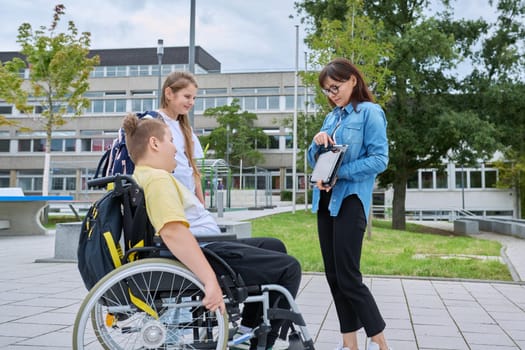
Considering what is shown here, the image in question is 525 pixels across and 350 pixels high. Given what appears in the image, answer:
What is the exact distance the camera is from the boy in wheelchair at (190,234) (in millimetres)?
2219

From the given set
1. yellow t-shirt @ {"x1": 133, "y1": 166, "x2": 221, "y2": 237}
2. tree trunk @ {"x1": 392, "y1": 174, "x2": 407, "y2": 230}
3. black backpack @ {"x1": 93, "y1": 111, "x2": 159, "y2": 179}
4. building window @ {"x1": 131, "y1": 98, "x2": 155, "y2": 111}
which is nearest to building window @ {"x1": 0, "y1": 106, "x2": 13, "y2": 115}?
building window @ {"x1": 131, "y1": 98, "x2": 155, "y2": 111}

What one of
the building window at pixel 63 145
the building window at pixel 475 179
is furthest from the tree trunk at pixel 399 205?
the building window at pixel 63 145

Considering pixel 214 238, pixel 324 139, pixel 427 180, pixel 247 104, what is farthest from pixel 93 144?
pixel 214 238

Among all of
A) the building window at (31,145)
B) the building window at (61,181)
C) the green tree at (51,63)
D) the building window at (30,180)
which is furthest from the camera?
the building window at (31,145)

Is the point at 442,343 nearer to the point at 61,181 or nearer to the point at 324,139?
the point at 324,139

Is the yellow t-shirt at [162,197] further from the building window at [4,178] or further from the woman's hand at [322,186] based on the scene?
the building window at [4,178]

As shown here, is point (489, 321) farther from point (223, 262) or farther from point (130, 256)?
point (130, 256)

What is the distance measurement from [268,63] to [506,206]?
23669mm

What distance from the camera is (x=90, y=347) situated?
328cm

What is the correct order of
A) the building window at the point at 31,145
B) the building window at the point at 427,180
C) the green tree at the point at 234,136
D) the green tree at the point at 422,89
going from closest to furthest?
the green tree at the point at 422,89, the green tree at the point at 234,136, the building window at the point at 427,180, the building window at the point at 31,145

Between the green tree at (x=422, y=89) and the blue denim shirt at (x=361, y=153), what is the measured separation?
1475cm

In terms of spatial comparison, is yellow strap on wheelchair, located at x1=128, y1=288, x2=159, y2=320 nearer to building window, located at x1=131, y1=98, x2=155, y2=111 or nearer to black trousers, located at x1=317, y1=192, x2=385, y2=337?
black trousers, located at x1=317, y1=192, x2=385, y2=337

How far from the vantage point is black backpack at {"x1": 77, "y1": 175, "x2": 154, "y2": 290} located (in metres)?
2.27

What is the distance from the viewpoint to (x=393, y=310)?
180 inches
